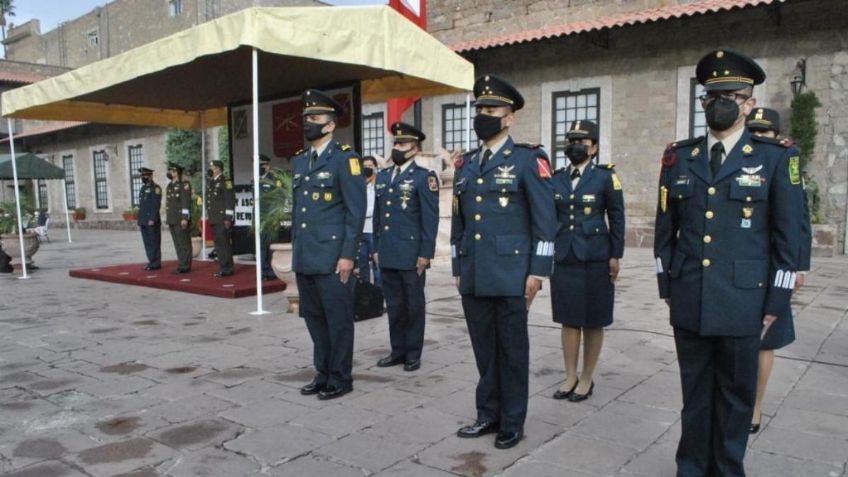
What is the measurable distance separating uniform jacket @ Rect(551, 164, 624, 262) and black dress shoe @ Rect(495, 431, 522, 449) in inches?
47.7

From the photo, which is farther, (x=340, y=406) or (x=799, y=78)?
(x=799, y=78)

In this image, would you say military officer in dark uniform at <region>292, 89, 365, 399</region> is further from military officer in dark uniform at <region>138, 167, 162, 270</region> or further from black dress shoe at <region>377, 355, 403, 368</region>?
military officer in dark uniform at <region>138, 167, 162, 270</region>

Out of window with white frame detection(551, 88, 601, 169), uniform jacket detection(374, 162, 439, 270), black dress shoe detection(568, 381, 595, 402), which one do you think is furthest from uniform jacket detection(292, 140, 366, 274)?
window with white frame detection(551, 88, 601, 169)

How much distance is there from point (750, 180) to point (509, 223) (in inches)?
46.6

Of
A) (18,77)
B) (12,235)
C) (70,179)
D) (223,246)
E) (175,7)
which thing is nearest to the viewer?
(223,246)

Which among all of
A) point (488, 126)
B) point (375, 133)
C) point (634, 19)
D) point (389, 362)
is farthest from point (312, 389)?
point (375, 133)

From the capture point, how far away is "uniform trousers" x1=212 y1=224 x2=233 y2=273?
9461 mm

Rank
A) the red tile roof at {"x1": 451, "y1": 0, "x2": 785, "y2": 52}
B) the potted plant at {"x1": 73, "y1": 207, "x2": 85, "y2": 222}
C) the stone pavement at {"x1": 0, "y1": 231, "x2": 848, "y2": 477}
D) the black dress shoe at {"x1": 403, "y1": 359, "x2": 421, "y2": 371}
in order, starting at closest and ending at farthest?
the stone pavement at {"x1": 0, "y1": 231, "x2": 848, "y2": 477}
the black dress shoe at {"x1": 403, "y1": 359, "x2": 421, "y2": 371}
the red tile roof at {"x1": 451, "y1": 0, "x2": 785, "y2": 52}
the potted plant at {"x1": 73, "y1": 207, "x2": 85, "y2": 222}

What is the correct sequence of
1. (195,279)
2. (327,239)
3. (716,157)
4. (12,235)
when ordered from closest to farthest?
(716,157) < (327,239) < (195,279) < (12,235)

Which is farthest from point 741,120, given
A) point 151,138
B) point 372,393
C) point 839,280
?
point 151,138

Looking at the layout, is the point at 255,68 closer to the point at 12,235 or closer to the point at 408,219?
the point at 408,219

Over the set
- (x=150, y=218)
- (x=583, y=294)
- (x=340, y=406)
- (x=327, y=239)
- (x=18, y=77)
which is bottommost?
(x=340, y=406)

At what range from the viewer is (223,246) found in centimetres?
948

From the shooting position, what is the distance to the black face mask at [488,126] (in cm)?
335
